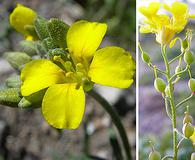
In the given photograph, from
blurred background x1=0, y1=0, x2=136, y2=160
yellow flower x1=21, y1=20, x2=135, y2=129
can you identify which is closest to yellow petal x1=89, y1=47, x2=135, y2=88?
yellow flower x1=21, y1=20, x2=135, y2=129

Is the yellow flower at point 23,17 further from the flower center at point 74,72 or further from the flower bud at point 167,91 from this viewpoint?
the flower bud at point 167,91

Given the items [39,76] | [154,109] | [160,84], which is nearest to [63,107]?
[39,76]

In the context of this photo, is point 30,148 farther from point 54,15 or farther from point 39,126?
point 54,15

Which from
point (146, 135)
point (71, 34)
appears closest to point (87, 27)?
point (71, 34)

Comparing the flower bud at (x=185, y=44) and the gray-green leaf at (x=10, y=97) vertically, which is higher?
the flower bud at (x=185, y=44)

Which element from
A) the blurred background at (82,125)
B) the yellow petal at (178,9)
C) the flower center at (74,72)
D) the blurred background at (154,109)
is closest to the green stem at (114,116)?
the blurred background at (154,109)

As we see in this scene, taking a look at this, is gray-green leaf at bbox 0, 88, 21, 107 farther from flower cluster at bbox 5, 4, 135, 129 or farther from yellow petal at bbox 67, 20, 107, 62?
yellow petal at bbox 67, 20, 107, 62

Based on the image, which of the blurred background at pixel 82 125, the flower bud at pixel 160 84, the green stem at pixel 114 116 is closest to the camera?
the flower bud at pixel 160 84

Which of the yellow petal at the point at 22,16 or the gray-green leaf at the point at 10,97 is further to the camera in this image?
the yellow petal at the point at 22,16
